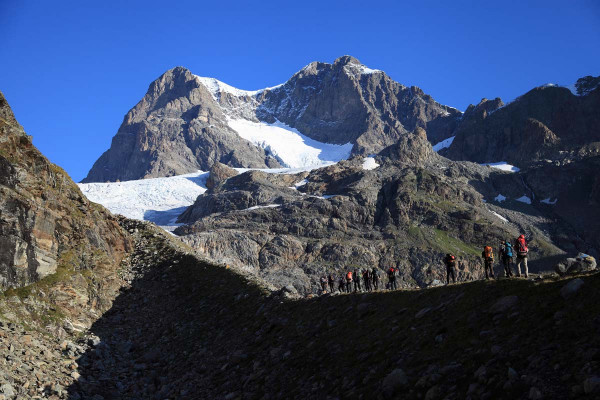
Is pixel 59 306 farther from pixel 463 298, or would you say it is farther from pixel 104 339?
pixel 463 298

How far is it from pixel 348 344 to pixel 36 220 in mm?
22492

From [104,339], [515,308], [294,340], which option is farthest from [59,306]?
[515,308]

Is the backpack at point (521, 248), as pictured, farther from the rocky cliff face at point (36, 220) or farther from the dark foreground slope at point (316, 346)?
the rocky cliff face at point (36, 220)

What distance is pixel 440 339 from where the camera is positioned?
53.7 ft

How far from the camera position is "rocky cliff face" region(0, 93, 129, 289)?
1177 inches

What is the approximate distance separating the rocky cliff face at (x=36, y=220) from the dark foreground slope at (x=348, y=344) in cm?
489

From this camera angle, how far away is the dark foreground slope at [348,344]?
13.0 meters

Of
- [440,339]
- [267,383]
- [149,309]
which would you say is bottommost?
[267,383]

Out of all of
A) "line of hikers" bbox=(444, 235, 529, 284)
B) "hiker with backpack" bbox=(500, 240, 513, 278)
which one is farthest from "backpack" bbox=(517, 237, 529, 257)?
"hiker with backpack" bbox=(500, 240, 513, 278)

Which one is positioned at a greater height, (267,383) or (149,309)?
(149,309)

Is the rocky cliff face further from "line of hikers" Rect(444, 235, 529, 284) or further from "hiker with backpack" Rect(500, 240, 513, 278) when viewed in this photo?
"hiker with backpack" Rect(500, 240, 513, 278)

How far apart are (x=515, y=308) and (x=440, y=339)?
2.48 m

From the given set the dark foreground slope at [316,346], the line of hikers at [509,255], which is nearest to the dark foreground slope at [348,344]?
the dark foreground slope at [316,346]

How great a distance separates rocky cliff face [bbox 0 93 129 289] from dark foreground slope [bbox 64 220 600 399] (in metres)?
4.89
